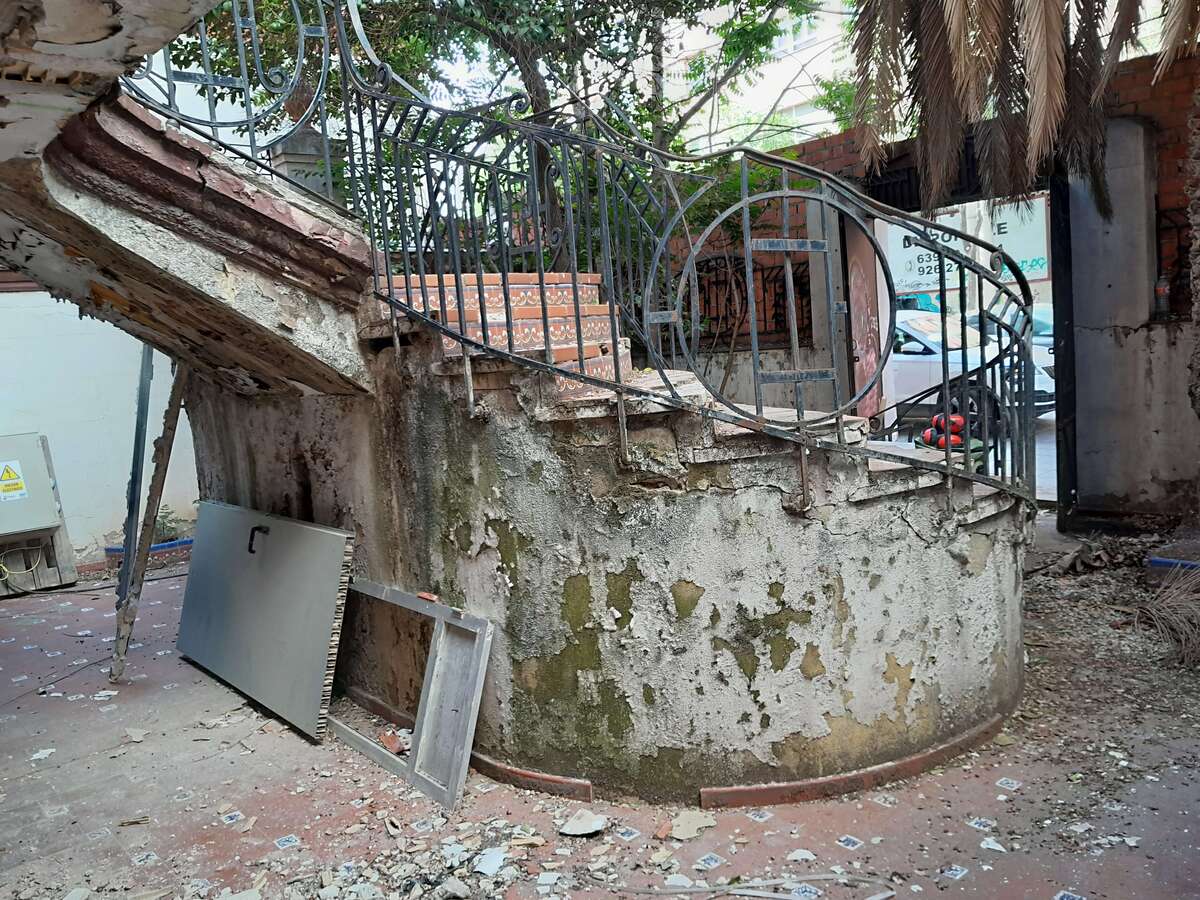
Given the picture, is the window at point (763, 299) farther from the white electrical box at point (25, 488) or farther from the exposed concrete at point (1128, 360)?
the white electrical box at point (25, 488)

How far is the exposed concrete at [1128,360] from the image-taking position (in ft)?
21.5

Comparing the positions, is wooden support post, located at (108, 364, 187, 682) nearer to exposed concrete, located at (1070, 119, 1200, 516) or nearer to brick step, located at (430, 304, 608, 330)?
brick step, located at (430, 304, 608, 330)

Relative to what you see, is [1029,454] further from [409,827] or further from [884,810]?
[409,827]

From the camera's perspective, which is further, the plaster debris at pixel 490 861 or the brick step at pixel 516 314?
the brick step at pixel 516 314

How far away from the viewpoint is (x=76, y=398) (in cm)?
907

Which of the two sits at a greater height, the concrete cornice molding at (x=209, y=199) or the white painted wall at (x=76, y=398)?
the concrete cornice molding at (x=209, y=199)

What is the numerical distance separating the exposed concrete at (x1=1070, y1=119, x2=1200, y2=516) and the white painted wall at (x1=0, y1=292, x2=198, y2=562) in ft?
27.9

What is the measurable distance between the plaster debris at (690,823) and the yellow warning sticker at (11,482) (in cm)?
768

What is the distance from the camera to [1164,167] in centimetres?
657

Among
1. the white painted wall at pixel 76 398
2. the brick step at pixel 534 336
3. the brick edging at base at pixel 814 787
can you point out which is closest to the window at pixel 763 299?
the brick step at pixel 534 336

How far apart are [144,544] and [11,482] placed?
3.85 m

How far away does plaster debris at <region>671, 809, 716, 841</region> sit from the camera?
10.8 feet

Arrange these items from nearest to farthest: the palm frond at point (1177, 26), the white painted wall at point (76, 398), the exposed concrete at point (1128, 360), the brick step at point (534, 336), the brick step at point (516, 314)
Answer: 1. the brick step at point (534, 336)
2. the brick step at point (516, 314)
3. the palm frond at point (1177, 26)
4. the exposed concrete at point (1128, 360)
5. the white painted wall at point (76, 398)

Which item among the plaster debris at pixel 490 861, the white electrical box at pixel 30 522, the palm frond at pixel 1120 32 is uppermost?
the palm frond at pixel 1120 32
